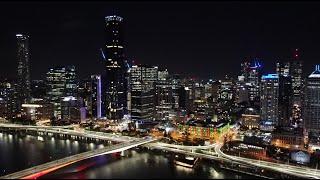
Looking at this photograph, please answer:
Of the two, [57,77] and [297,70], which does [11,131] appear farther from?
[297,70]

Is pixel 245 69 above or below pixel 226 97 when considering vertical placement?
above

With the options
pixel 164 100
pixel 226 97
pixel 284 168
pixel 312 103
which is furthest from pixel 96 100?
pixel 284 168

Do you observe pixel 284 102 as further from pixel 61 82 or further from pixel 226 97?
pixel 61 82

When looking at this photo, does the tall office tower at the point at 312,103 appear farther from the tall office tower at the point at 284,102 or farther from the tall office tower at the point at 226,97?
the tall office tower at the point at 226,97

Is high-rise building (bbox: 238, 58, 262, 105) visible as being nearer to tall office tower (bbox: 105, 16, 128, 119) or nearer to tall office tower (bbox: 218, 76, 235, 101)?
tall office tower (bbox: 218, 76, 235, 101)

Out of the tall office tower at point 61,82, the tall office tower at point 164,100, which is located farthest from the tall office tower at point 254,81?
the tall office tower at point 61,82

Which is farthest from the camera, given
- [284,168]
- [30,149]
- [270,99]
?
[270,99]
